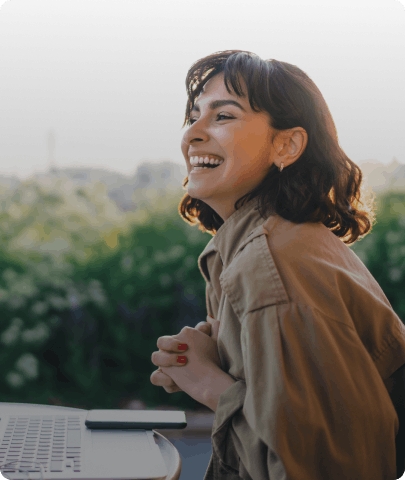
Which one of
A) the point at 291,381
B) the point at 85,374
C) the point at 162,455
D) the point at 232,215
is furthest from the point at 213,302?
the point at 85,374

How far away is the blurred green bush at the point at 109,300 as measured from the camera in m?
2.20

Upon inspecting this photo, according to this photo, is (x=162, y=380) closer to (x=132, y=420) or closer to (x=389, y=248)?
(x=132, y=420)

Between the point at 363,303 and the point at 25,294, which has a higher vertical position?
the point at 363,303

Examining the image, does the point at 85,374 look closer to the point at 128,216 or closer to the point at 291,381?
the point at 128,216

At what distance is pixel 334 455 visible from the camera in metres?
0.77

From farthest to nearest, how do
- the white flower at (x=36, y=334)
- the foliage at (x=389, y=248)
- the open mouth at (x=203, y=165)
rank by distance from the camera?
the foliage at (x=389, y=248) < the white flower at (x=36, y=334) < the open mouth at (x=203, y=165)

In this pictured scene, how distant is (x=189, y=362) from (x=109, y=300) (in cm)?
136

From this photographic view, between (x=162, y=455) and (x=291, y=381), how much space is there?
43 centimetres

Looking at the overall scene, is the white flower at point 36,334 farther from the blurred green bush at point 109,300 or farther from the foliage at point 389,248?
the foliage at point 389,248

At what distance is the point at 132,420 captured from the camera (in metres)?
1.15

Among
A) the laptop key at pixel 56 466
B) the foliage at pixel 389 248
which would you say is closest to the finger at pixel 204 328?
the laptop key at pixel 56 466

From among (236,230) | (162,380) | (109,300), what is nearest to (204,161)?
(236,230)

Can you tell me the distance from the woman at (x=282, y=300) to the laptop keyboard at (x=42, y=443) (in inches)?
10.0

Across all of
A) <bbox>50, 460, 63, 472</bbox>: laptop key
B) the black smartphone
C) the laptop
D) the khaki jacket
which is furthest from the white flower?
the khaki jacket
